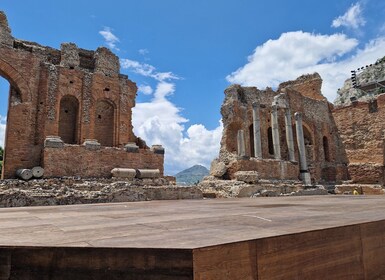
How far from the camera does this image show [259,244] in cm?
180

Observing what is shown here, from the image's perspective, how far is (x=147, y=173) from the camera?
14234mm

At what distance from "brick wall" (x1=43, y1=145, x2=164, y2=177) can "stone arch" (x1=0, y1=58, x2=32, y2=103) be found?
4732mm

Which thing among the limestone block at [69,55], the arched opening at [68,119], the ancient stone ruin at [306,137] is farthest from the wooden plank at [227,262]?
the limestone block at [69,55]

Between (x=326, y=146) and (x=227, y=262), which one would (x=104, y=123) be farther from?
(x=326, y=146)

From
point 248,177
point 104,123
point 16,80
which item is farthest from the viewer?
point 104,123

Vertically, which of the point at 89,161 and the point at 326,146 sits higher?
the point at 326,146

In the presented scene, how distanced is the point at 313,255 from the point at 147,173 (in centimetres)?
Result: 1262

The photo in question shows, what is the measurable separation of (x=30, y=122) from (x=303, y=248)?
16925 mm

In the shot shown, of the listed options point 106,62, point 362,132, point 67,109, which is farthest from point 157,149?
point 362,132

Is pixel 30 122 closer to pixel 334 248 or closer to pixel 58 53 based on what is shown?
pixel 58 53

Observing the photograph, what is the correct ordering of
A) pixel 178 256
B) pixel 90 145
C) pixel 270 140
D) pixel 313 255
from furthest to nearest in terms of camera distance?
pixel 270 140, pixel 90 145, pixel 313 255, pixel 178 256

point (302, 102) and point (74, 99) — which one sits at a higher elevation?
point (302, 102)

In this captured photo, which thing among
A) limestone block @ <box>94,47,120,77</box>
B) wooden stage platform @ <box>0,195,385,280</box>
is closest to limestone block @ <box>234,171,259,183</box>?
limestone block @ <box>94,47,120,77</box>

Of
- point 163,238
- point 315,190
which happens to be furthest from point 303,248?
point 315,190
